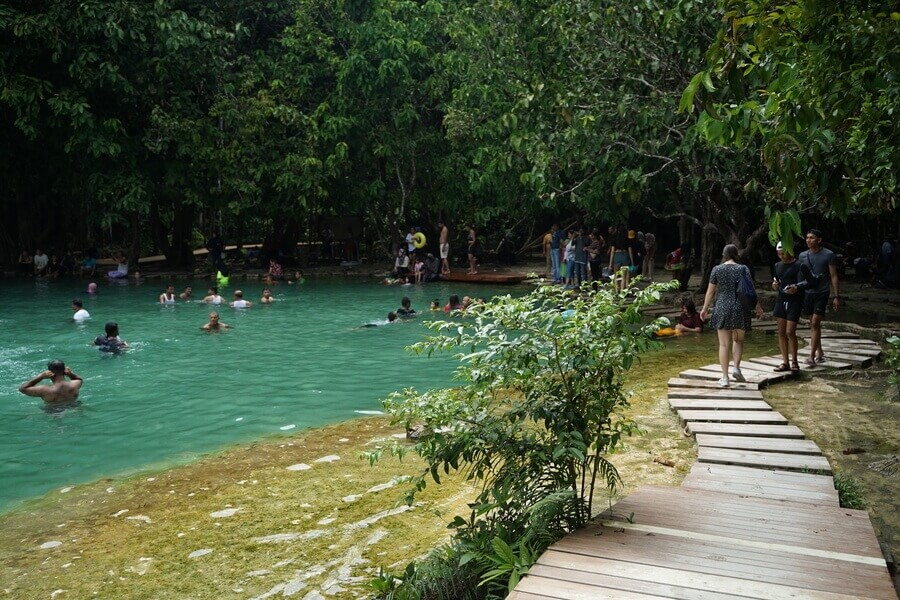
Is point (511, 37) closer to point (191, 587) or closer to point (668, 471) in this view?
point (668, 471)

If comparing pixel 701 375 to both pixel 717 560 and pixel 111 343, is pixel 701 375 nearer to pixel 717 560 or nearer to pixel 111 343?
pixel 717 560

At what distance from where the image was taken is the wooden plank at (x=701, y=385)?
991 centimetres

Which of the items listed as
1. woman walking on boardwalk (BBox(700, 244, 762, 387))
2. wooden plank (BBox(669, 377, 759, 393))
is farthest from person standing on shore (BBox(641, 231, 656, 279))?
woman walking on boardwalk (BBox(700, 244, 762, 387))

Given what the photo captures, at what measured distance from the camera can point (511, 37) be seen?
65.4 feet

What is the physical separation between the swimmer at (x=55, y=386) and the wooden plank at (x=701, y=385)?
817 cm

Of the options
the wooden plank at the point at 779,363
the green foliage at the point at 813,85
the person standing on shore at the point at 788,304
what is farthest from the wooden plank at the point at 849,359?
the green foliage at the point at 813,85

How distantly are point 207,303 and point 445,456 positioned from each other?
17970 millimetres

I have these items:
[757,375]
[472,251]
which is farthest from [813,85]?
[472,251]

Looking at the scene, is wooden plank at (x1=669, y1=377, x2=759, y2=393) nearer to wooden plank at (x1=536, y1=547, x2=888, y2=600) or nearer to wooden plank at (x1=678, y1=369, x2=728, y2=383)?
wooden plank at (x1=678, y1=369, x2=728, y2=383)

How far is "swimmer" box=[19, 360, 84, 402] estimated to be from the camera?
1177 cm

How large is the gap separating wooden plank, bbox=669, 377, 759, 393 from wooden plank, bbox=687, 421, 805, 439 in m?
1.70

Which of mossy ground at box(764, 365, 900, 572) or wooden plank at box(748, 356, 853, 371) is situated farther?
wooden plank at box(748, 356, 853, 371)

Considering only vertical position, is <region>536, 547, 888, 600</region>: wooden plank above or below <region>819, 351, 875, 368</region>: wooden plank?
below

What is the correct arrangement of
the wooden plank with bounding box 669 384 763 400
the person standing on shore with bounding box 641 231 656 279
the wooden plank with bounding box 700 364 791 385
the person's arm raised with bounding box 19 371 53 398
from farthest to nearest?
the person standing on shore with bounding box 641 231 656 279 < the person's arm raised with bounding box 19 371 53 398 < the wooden plank with bounding box 700 364 791 385 < the wooden plank with bounding box 669 384 763 400
